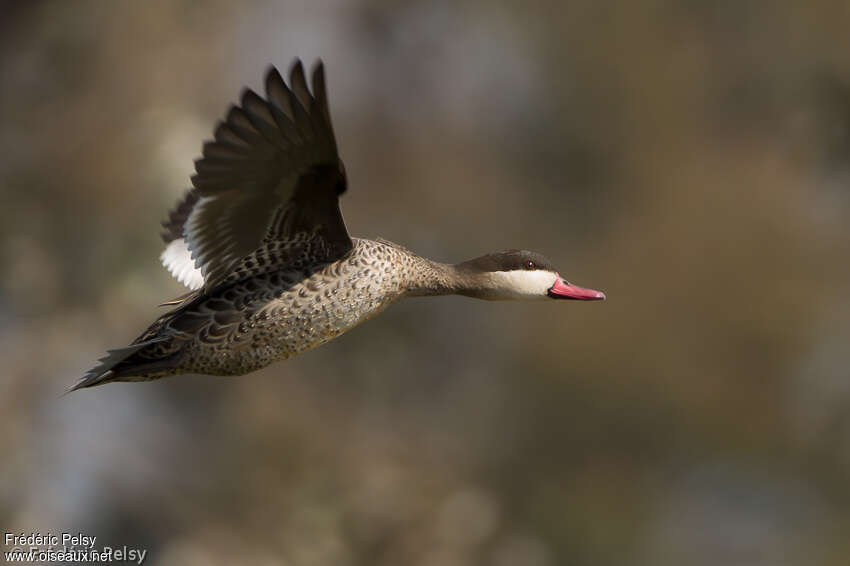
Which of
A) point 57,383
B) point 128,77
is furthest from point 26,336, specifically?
point 128,77

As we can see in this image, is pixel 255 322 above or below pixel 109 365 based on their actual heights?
above

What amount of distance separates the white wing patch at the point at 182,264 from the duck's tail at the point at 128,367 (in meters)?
0.69

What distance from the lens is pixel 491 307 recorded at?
10047 mm

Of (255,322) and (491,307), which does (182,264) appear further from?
(491,307)

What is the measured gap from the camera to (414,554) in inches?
352

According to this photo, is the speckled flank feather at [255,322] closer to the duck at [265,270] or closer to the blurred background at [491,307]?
the duck at [265,270]

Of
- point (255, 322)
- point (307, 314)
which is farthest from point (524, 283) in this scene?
point (255, 322)

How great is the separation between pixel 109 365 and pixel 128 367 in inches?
4.0

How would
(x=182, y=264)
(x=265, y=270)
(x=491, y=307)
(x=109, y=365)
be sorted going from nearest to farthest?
(x=109, y=365), (x=265, y=270), (x=182, y=264), (x=491, y=307)

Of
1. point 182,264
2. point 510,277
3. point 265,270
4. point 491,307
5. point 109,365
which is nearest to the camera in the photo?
point 109,365

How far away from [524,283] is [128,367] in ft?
4.51

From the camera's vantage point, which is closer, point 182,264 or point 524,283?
point 524,283

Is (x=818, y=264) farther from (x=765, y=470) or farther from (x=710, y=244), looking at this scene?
(x=765, y=470)

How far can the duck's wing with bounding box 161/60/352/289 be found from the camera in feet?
10.7
